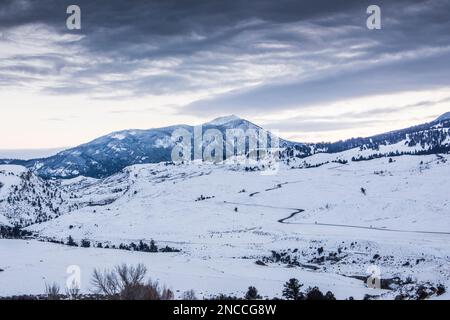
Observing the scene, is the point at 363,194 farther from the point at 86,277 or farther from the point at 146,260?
the point at 86,277

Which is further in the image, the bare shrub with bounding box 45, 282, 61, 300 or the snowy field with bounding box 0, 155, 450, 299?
the snowy field with bounding box 0, 155, 450, 299

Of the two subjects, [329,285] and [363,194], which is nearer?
[329,285]

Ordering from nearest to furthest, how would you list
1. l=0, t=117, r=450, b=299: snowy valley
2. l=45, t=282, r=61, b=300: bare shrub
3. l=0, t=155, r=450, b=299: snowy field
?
l=45, t=282, r=61, b=300: bare shrub
l=0, t=117, r=450, b=299: snowy valley
l=0, t=155, r=450, b=299: snowy field

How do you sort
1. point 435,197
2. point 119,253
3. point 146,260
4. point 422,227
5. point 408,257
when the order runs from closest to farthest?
1. point 408,257
2. point 146,260
3. point 119,253
4. point 422,227
5. point 435,197

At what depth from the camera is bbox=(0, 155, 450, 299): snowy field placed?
6556 cm

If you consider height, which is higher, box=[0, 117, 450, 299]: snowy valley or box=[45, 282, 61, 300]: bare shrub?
box=[45, 282, 61, 300]: bare shrub

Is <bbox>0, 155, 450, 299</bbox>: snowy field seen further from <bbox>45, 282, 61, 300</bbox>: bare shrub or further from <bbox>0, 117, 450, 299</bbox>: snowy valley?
<bbox>45, 282, 61, 300</bbox>: bare shrub

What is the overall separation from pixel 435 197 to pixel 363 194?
90.4 ft

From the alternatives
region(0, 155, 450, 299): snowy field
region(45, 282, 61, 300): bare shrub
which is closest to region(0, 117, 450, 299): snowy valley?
region(0, 155, 450, 299): snowy field

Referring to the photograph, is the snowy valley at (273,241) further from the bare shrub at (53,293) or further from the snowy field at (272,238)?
the bare shrub at (53,293)
